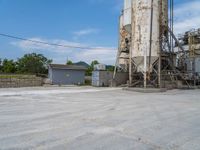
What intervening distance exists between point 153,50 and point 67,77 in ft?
46.9

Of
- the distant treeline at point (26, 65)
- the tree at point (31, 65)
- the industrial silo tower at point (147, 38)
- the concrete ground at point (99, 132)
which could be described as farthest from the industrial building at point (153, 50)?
the tree at point (31, 65)

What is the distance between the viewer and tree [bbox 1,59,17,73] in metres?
51.8

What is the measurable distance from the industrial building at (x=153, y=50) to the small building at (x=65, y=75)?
27.5ft

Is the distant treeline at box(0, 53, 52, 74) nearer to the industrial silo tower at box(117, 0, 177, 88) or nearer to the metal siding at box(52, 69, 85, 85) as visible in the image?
the metal siding at box(52, 69, 85, 85)

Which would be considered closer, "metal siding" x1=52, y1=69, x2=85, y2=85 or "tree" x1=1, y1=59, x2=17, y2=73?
"metal siding" x1=52, y1=69, x2=85, y2=85

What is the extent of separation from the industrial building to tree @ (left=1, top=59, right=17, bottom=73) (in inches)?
1302

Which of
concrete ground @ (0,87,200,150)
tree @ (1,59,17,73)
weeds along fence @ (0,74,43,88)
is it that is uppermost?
tree @ (1,59,17,73)

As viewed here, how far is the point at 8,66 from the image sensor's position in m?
52.4

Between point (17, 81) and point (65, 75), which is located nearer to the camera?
point (17, 81)

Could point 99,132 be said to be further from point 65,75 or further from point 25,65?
point 25,65

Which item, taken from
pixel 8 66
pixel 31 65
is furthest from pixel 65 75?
pixel 8 66

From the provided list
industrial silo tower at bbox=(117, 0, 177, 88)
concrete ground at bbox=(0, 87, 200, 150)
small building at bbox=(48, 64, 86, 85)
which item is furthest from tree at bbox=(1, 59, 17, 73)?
concrete ground at bbox=(0, 87, 200, 150)

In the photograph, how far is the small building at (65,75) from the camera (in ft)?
103

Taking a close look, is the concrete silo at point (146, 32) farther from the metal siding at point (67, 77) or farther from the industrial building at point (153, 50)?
the metal siding at point (67, 77)
